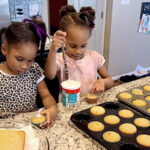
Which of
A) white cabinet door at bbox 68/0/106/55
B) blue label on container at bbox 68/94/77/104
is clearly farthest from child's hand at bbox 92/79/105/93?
white cabinet door at bbox 68/0/106/55

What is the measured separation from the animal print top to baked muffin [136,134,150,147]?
653 mm

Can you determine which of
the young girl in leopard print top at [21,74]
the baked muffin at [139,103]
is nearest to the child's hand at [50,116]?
the young girl in leopard print top at [21,74]

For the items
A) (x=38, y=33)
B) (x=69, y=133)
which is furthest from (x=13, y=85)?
(x=69, y=133)

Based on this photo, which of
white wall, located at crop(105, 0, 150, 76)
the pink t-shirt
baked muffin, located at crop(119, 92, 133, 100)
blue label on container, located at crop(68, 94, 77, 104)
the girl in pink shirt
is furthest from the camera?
white wall, located at crop(105, 0, 150, 76)

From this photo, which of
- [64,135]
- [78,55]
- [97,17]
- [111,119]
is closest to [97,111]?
[111,119]

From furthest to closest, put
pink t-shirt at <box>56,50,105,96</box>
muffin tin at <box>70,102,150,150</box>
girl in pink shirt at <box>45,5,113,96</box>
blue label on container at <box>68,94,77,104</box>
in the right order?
pink t-shirt at <box>56,50,105,96</box> < girl in pink shirt at <box>45,5,113,96</box> < blue label on container at <box>68,94,77,104</box> < muffin tin at <box>70,102,150,150</box>

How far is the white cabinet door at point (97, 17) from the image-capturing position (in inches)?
133

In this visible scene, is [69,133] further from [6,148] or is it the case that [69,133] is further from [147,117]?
[147,117]

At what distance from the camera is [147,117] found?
2.87 ft

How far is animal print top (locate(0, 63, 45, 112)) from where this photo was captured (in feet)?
3.50

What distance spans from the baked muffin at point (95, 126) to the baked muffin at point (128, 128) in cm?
8

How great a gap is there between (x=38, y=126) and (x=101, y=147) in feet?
0.89

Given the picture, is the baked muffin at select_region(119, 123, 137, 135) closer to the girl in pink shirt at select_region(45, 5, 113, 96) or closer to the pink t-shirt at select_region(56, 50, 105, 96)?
the girl in pink shirt at select_region(45, 5, 113, 96)

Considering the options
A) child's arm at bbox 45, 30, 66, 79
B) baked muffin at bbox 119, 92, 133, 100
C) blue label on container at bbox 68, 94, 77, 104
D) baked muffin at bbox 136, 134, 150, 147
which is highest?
child's arm at bbox 45, 30, 66, 79
